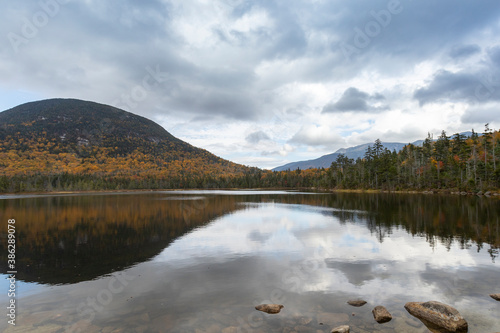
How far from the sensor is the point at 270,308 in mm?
12945

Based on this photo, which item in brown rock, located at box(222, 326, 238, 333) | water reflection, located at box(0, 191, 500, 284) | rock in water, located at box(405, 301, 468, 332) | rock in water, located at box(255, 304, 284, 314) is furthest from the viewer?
water reflection, located at box(0, 191, 500, 284)

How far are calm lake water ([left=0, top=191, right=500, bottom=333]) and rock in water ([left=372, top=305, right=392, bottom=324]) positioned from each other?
0.28 meters

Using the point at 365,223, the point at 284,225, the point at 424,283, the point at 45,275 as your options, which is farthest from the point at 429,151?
the point at 45,275

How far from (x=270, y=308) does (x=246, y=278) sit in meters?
5.19

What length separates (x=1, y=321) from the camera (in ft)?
40.0

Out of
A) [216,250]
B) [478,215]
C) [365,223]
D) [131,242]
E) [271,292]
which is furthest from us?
[478,215]

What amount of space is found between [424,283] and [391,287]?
2.50 meters

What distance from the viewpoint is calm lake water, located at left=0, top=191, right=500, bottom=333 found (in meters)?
12.1

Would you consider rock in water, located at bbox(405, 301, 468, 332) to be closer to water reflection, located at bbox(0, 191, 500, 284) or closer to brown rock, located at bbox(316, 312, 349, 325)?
brown rock, located at bbox(316, 312, 349, 325)

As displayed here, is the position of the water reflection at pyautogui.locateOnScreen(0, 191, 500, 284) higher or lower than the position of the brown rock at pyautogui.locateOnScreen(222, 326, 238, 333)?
lower

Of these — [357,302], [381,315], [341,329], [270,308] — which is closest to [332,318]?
[341,329]

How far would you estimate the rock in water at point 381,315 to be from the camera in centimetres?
1171

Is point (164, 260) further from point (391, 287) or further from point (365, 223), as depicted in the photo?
point (365, 223)

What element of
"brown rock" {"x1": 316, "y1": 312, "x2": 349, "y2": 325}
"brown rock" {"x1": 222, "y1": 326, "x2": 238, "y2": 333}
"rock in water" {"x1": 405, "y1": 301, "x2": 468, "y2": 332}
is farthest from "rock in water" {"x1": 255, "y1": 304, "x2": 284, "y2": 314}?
"rock in water" {"x1": 405, "y1": 301, "x2": 468, "y2": 332}
